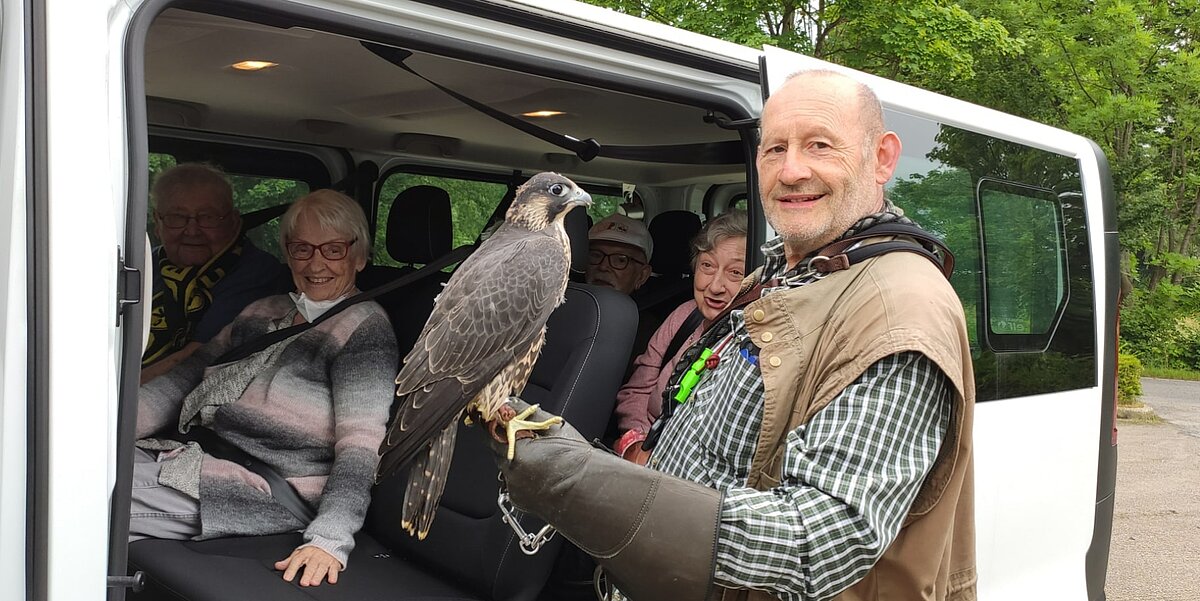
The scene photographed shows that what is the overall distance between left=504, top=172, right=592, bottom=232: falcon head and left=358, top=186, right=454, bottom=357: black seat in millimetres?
1236

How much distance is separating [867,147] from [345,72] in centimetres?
215

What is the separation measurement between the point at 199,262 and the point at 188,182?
297mm

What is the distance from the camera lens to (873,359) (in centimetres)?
141

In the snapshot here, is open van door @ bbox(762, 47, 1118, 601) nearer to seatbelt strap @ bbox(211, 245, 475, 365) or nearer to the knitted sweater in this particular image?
seatbelt strap @ bbox(211, 245, 475, 365)

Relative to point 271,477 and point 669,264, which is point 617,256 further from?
point 271,477

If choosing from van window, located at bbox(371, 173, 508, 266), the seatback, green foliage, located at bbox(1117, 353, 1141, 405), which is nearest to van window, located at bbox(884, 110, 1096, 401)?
the seatback

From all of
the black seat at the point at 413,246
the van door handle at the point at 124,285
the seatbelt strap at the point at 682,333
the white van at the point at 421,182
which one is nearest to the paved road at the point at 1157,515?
the white van at the point at 421,182

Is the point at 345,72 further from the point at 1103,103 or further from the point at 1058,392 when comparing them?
the point at 1103,103

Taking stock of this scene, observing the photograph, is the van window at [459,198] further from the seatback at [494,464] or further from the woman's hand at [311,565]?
the woman's hand at [311,565]

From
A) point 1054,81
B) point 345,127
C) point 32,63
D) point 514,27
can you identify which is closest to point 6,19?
point 32,63

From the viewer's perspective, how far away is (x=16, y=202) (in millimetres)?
1420

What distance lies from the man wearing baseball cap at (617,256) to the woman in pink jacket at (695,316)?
0.61 metres

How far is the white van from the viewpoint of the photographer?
1432 mm

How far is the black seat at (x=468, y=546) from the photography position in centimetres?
263
